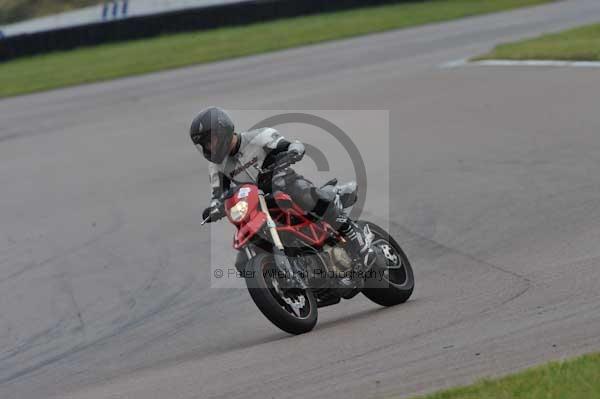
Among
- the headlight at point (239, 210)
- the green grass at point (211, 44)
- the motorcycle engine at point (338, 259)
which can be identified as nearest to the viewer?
the headlight at point (239, 210)

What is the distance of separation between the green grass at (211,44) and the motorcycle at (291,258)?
22.7 meters

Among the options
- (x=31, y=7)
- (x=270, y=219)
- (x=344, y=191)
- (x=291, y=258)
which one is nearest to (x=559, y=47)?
(x=344, y=191)

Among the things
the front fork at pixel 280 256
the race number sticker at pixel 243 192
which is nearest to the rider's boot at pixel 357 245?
the front fork at pixel 280 256

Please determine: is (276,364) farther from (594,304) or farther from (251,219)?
(594,304)

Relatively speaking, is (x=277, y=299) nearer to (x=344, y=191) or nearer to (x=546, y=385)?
(x=344, y=191)

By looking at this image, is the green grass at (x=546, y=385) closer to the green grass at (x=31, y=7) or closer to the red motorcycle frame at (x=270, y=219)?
the red motorcycle frame at (x=270, y=219)

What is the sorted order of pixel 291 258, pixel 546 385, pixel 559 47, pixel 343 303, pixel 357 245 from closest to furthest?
1. pixel 546 385
2. pixel 291 258
3. pixel 357 245
4. pixel 343 303
5. pixel 559 47

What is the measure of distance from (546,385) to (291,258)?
257 centimetres

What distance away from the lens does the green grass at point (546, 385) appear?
5035 mm

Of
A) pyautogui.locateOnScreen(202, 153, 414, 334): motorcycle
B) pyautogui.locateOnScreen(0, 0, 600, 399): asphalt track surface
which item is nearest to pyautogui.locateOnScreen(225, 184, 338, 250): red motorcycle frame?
pyautogui.locateOnScreen(202, 153, 414, 334): motorcycle

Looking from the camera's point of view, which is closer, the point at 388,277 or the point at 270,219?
the point at 270,219

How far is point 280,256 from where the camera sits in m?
7.13

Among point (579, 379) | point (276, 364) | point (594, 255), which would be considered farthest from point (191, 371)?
point (594, 255)

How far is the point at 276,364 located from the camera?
20.9 ft
